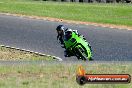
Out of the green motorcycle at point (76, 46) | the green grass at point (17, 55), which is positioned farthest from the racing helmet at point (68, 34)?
the green grass at point (17, 55)

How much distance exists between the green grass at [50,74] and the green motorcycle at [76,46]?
2.66ft

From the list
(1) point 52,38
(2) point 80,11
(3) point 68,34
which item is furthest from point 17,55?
(2) point 80,11

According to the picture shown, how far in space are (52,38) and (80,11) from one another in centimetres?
1133

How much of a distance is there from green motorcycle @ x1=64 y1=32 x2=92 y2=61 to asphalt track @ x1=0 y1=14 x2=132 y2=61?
491cm

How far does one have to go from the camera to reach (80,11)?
31.6m

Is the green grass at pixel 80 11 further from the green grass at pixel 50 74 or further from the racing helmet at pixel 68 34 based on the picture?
the racing helmet at pixel 68 34

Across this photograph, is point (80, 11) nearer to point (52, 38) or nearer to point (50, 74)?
point (52, 38)

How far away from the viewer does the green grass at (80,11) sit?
28.4 metres

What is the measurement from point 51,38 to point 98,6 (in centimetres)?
1407

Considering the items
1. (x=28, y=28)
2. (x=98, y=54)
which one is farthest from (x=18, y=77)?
(x=28, y=28)

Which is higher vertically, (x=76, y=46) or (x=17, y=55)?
(x=76, y=46)

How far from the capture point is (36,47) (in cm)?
1850

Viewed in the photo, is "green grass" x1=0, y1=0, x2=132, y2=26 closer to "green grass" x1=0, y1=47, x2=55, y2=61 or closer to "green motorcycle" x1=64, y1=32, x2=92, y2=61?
"green grass" x1=0, y1=47, x2=55, y2=61

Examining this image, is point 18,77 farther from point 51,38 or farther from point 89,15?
point 89,15
